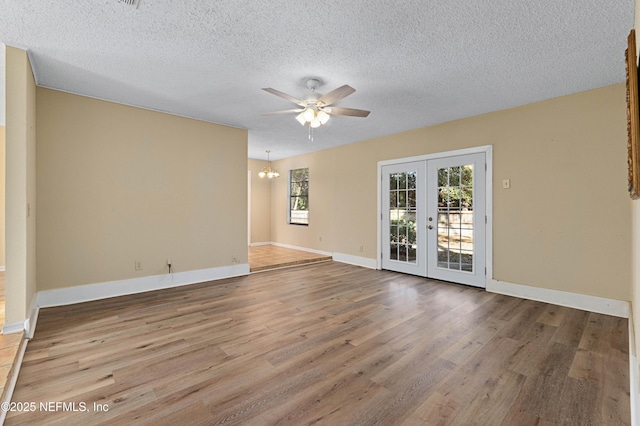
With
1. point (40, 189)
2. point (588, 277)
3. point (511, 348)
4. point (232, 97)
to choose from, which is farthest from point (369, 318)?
point (40, 189)

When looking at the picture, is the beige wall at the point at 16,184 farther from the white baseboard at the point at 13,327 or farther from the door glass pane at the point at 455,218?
the door glass pane at the point at 455,218

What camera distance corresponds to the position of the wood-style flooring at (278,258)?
19.0 feet

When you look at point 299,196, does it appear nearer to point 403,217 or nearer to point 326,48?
point 403,217

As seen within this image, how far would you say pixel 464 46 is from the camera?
259 centimetres

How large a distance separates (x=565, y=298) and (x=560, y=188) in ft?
4.65

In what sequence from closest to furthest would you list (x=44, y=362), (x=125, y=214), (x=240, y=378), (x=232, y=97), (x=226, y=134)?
1. (x=240, y=378)
2. (x=44, y=362)
3. (x=232, y=97)
4. (x=125, y=214)
5. (x=226, y=134)

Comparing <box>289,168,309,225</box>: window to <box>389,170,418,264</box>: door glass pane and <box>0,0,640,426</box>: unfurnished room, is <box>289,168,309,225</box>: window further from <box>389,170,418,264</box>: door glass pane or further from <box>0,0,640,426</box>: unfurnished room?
<box>389,170,418,264</box>: door glass pane

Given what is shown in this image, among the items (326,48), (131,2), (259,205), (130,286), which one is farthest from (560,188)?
(259,205)

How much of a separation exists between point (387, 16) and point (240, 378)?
9.66ft

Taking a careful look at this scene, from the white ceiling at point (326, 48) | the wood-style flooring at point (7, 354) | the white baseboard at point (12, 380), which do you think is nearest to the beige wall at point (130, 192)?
the white ceiling at point (326, 48)

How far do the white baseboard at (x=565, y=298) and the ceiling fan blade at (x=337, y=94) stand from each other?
3.52 metres

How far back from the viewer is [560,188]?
374 cm

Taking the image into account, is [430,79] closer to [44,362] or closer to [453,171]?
[453,171]

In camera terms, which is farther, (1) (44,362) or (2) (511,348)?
(2) (511,348)
